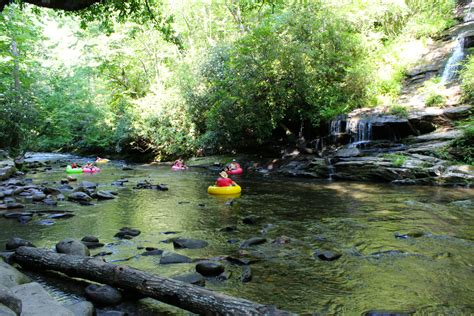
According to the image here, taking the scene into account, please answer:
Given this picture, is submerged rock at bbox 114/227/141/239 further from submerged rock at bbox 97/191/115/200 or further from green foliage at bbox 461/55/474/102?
green foliage at bbox 461/55/474/102

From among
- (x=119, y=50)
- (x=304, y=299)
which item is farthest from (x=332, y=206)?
(x=119, y=50)

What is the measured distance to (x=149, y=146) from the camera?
85.1 ft

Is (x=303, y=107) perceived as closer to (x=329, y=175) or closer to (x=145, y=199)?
(x=329, y=175)

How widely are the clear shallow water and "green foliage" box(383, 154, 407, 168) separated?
62.2 inches

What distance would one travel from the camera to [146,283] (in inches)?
142

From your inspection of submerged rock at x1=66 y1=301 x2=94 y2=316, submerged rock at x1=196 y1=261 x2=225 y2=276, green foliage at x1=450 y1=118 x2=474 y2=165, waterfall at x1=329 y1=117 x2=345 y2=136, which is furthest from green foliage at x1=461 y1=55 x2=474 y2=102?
submerged rock at x1=66 y1=301 x2=94 y2=316

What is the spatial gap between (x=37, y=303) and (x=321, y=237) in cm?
452

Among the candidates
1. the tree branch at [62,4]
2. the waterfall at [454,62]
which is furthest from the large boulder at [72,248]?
the waterfall at [454,62]

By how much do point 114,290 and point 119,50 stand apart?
27.4 m

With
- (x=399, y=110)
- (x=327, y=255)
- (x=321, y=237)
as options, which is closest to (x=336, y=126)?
(x=399, y=110)

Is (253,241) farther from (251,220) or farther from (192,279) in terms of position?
(192,279)

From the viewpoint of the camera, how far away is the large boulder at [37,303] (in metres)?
2.91

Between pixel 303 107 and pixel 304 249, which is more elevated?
pixel 303 107

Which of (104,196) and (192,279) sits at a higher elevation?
(192,279)
